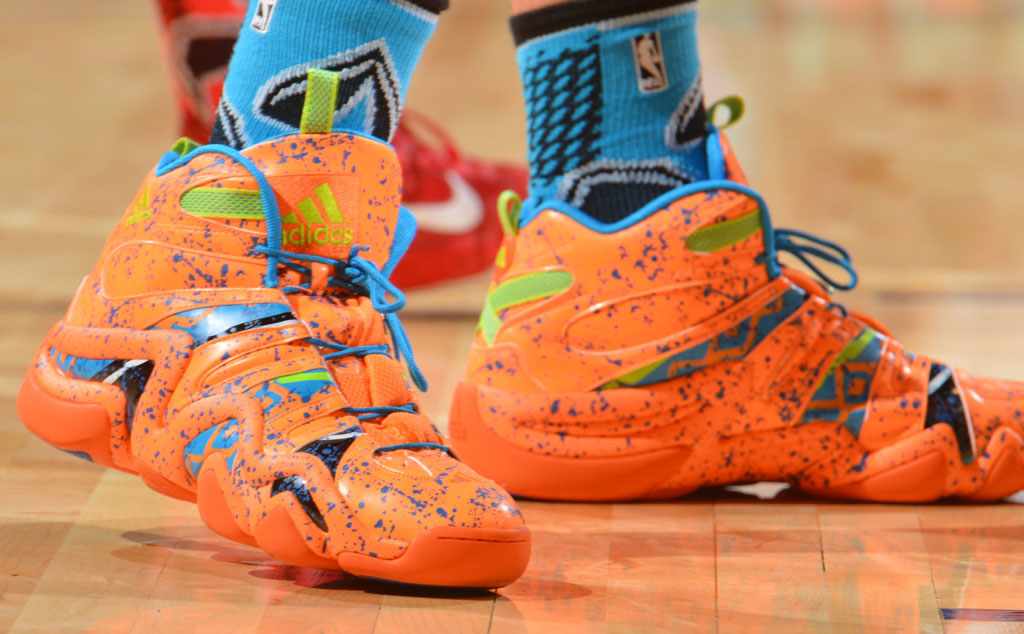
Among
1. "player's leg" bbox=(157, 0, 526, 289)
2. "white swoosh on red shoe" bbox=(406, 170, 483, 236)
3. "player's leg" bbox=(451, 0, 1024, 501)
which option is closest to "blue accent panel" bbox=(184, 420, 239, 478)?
"player's leg" bbox=(451, 0, 1024, 501)

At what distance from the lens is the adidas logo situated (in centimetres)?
92

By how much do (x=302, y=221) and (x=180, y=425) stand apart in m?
0.16

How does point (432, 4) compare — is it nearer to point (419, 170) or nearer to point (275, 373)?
point (275, 373)

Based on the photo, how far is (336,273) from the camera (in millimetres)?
931

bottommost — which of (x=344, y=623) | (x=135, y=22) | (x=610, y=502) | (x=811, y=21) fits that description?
(x=811, y=21)

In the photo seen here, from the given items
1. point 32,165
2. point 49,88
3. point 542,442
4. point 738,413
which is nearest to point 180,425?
point 542,442

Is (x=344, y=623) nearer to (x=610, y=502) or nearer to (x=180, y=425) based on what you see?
(x=180, y=425)

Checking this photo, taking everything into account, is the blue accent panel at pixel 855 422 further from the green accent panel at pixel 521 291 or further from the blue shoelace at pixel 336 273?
the blue shoelace at pixel 336 273

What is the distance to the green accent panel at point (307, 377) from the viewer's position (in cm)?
87

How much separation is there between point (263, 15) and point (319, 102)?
87mm

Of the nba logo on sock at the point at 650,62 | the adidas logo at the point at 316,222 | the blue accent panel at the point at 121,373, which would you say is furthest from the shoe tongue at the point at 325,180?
the nba logo on sock at the point at 650,62

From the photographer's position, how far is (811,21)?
14.7 ft

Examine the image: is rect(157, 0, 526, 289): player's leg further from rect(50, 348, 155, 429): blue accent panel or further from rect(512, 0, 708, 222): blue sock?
rect(50, 348, 155, 429): blue accent panel

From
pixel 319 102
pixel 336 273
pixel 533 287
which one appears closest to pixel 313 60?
pixel 319 102
